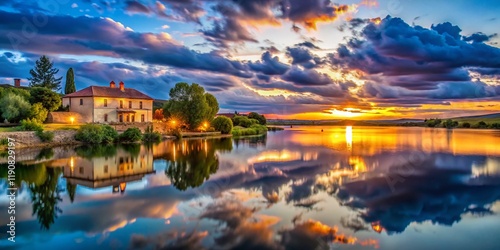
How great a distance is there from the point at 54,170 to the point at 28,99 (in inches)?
1075

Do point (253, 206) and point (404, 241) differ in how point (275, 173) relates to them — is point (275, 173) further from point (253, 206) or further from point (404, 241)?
point (404, 241)

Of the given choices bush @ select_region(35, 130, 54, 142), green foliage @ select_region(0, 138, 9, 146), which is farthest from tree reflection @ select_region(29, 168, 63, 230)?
bush @ select_region(35, 130, 54, 142)

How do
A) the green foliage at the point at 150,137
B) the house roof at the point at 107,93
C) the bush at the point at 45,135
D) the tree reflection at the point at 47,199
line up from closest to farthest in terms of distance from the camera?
1. the tree reflection at the point at 47,199
2. the bush at the point at 45,135
3. the green foliage at the point at 150,137
4. the house roof at the point at 107,93

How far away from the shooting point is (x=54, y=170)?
16641mm

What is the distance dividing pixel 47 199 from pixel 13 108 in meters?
27.6

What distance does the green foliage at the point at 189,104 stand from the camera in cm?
4869

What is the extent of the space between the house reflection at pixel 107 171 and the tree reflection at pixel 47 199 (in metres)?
0.81

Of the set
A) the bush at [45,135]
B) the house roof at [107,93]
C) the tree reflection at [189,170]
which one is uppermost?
the house roof at [107,93]

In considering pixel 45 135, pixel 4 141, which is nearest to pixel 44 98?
pixel 45 135

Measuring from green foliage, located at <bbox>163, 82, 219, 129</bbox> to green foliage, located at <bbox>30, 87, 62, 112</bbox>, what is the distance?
609 inches

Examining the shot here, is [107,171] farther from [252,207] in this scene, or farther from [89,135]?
[89,135]

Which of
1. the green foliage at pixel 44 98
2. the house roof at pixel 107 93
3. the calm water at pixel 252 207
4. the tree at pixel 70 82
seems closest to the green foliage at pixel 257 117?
the house roof at pixel 107 93

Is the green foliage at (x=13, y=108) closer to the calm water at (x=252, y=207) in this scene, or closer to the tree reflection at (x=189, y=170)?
the calm water at (x=252, y=207)

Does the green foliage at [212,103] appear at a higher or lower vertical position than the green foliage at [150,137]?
higher
